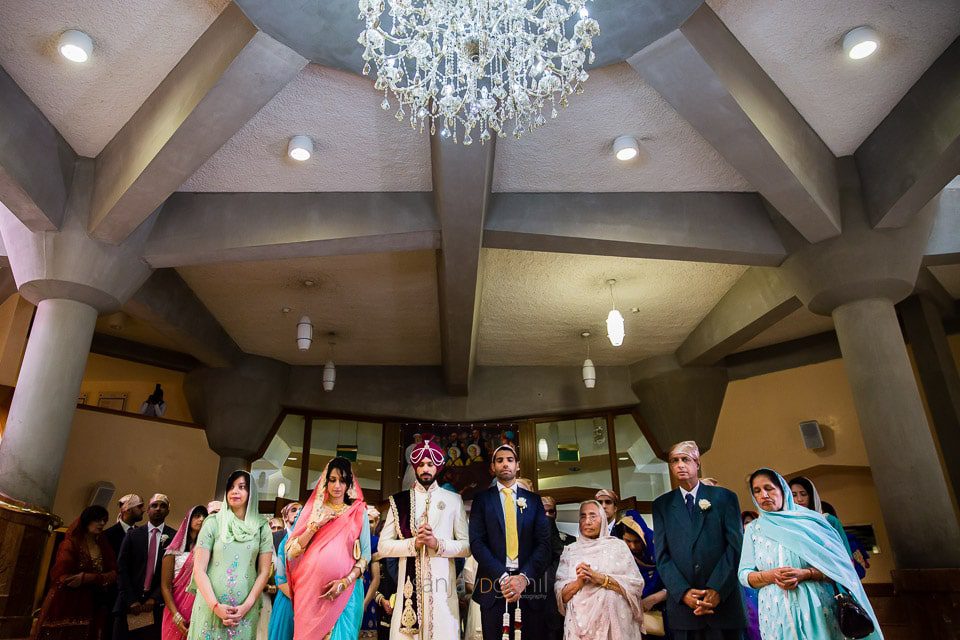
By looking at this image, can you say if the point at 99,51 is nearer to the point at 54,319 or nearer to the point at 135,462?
the point at 54,319

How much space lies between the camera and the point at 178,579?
14.8ft

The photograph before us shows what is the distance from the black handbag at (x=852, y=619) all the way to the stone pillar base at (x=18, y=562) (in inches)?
211

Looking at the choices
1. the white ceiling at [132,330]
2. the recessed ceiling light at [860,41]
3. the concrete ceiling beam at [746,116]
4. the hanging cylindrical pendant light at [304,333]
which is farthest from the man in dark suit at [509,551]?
the white ceiling at [132,330]

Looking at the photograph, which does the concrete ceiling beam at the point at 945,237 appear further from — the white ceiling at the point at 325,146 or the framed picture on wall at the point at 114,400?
the framed picture on wall at the point at 114,400

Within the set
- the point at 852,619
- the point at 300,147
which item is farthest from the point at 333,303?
the point at 852,619

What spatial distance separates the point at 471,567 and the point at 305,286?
415cm

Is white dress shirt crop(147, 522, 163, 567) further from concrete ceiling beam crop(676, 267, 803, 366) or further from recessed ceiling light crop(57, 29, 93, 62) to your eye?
concrete ceiling beam crop(676, 267, 803, 366)

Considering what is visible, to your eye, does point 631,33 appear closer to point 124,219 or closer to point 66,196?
point 124,219

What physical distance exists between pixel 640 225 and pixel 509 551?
3.80 metres

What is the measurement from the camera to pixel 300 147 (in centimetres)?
573

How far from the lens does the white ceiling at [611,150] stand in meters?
5.43

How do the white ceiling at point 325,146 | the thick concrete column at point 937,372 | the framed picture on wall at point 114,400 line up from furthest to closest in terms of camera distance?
the framed picture on wall at point 114,400, the thick concrete column at point 937,372, the white ceiling at point 325,146

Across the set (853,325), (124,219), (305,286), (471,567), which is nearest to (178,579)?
(471,567)

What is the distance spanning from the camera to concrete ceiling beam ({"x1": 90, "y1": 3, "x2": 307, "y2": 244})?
4.59 metres
